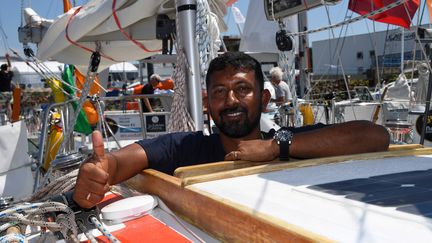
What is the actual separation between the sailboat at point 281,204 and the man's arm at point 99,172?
0.06 m

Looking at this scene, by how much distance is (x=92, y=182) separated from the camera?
1.60 meters

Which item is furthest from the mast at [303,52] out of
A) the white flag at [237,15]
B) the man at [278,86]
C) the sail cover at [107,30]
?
the white flag at [237,15]

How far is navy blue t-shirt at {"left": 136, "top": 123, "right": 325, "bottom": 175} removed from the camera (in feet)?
6.94

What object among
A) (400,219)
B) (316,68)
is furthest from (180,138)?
(316,68)

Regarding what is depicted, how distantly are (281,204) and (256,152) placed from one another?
61 centimetres

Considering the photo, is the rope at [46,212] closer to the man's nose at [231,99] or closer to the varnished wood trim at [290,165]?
the varnished wood trim at [290,165]

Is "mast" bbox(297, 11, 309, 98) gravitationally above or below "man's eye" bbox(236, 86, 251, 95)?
above

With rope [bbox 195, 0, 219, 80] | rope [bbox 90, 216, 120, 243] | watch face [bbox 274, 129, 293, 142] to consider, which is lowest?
rope [bbox 90, 216, 120, 243]

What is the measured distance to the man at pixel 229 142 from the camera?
5.88 feet

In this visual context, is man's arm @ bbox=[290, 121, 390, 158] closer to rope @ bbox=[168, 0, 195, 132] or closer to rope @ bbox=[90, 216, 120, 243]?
rope @ bbox=[90, 216, 120, 243]

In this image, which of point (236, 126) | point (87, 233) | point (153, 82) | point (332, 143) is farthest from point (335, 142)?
point (153, 82)

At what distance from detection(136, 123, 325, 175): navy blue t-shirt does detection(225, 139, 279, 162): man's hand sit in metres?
0.40

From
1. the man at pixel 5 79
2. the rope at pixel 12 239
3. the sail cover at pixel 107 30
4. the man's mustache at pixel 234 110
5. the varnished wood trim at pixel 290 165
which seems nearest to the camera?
the rope at pixel 12 239

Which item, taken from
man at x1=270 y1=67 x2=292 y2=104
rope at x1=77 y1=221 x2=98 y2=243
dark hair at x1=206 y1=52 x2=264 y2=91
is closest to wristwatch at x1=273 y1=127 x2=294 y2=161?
dark hair at x1=206 y1=52 x2=264 y2=91
